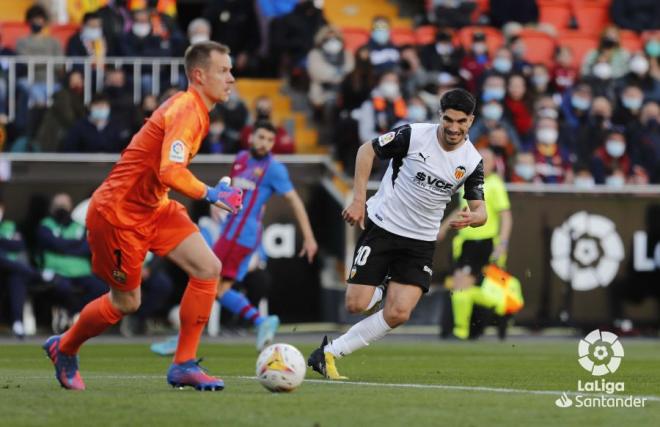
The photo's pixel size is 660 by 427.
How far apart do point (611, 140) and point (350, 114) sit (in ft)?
12.5

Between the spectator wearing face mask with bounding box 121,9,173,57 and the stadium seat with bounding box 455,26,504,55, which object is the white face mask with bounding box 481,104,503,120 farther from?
the spectator wearing face mask with bounding box 121,9,173,57

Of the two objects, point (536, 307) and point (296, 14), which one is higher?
point (296, 14)

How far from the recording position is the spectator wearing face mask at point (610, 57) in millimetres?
24250

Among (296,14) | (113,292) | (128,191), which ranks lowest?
(113,292)

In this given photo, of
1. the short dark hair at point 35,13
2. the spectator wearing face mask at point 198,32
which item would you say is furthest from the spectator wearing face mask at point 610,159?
the short dark hair at point 35,13

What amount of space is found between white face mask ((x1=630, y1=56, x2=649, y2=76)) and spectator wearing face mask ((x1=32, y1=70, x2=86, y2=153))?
339 inches

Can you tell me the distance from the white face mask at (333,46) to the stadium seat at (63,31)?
3567mm

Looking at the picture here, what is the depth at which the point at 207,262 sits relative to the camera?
998 centimetres

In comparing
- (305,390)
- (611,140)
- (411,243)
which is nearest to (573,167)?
(611,140)

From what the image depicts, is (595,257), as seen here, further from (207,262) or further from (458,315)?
(207,262)

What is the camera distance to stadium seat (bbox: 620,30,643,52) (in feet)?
83.5

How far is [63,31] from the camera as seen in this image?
2278 cm

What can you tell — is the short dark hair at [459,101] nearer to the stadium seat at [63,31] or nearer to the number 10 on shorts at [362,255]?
the number 10 on shorts at [362,255]

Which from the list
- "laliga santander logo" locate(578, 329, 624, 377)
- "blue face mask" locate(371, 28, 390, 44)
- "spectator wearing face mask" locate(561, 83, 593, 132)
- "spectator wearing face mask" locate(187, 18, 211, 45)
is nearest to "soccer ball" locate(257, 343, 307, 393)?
"laliga santander logo" locate(578, 329, 624, 377)
